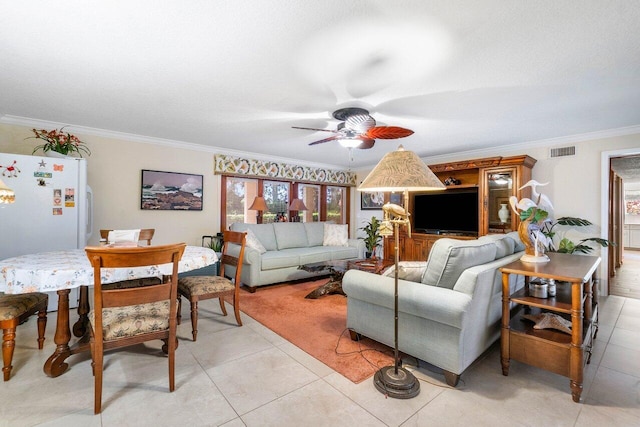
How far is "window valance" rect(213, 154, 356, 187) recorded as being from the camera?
5094 millimetres

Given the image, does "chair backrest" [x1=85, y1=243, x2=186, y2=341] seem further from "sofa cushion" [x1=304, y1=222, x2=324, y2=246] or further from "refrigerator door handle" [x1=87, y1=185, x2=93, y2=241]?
"sofa cushion" [x1=304, y1=222, x2=324, y2=246]

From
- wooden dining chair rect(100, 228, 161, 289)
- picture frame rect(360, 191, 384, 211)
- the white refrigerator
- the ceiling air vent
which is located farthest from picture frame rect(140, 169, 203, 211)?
the ceiling air vent

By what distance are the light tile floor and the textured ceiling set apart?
2.20 metres

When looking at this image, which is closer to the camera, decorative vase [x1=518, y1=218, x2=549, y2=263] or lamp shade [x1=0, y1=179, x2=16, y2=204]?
lamp shade [x1=0, y1=179, x2=16, y2=204]

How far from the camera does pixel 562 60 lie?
211 cm

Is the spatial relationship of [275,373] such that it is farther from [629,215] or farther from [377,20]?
[629,215]

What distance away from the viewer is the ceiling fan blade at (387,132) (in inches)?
105

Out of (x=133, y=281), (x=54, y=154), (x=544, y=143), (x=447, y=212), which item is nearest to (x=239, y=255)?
(x=133, y=281)

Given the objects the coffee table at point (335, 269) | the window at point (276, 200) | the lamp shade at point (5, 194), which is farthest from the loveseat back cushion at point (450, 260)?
the window at point (276, 200)

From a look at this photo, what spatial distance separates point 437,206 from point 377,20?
4370 mm

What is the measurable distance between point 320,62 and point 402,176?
1153mm

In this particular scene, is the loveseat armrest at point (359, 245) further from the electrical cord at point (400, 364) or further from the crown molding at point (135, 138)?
the electrical cord at point (400, 364)

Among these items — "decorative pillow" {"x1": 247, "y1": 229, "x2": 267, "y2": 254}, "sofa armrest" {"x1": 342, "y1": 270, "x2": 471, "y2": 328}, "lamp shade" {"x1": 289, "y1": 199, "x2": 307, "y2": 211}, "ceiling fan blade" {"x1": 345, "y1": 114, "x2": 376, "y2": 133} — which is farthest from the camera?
"lamp shade" {"x1": 289, "y1": 199, "x2": 307, "y2": 211}

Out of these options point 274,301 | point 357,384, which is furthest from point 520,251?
point 274,301
